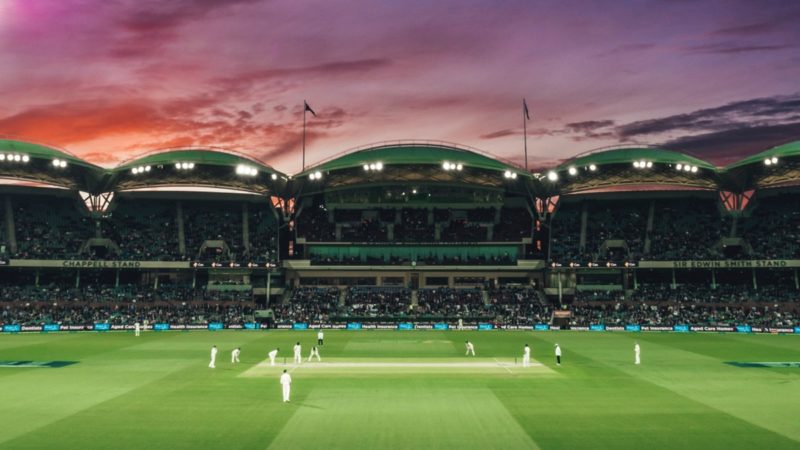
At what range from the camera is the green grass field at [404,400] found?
60.6 ft

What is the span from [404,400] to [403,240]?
171 ft

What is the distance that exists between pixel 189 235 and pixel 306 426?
63.8 meters

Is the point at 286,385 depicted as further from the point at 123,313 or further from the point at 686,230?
the point at 686,230

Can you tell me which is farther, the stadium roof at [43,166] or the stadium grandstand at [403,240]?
the stadium grandstand at [403,240]

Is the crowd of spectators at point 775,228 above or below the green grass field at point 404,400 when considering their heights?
above

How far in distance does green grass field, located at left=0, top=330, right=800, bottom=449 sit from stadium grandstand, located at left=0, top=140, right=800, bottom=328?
2428cm

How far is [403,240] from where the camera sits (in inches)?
2997

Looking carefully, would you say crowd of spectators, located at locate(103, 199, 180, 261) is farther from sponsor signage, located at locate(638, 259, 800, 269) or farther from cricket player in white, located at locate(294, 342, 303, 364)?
sponsor signage, located at locate(638, 259, 800, 269)

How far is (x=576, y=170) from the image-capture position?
6481cm

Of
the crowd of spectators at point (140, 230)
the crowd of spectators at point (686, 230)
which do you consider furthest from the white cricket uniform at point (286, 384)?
the crowd of spectators at point (686, 230)

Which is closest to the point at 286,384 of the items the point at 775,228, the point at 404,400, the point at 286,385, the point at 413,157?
the point at 286,385

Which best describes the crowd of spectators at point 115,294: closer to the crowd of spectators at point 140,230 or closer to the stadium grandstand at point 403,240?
the stadium grandstand at point 403,240

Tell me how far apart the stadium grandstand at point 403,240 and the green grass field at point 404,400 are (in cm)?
2428

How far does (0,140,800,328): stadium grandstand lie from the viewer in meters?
63.9
